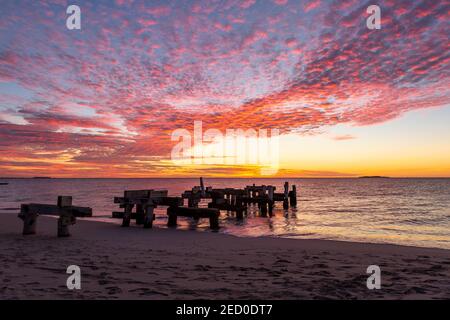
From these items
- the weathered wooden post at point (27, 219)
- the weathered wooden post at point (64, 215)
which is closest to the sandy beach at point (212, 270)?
the weathered wooden post at point (64, 215)

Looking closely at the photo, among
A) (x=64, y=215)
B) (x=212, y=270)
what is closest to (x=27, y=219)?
(x=64, y=215)

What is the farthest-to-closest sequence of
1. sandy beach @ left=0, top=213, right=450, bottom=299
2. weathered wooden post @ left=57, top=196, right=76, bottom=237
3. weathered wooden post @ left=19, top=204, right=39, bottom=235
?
weathered wooden post @ left=19, top=204, right=39, bottom=235, weathered wooden post @ left=57, top=196, right=76, bottom=237, sandy beach @ left=0, top=213, right=450, bottom=299

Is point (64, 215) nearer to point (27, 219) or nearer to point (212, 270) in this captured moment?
point (27, 219)

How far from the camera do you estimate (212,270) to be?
698 centimetres

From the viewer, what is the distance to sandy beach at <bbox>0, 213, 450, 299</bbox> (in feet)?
17.7

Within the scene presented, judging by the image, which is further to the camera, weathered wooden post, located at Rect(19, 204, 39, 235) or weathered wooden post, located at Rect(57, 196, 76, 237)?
weathered wooden post, located at Rect(19, 204, 39, 235)


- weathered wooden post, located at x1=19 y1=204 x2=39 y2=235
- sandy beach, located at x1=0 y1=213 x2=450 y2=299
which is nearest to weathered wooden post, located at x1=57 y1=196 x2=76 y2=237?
sandy beach, located at x1=0 y1=213 x2=450 y2=299

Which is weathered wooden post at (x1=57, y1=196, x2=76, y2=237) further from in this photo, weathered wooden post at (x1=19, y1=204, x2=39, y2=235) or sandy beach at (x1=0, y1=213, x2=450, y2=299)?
weathered wooden post at (x1=19, y1=204, x2=39, y2=235)

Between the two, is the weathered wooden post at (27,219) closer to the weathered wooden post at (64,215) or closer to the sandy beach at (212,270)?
the sandy beach at (212,270)

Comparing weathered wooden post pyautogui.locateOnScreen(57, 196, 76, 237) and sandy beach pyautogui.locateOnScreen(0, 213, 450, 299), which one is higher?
weathered wooden post pyautogui.locateOnScreen(57, 196, 76, 237)

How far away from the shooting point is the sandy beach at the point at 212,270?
539 cm
